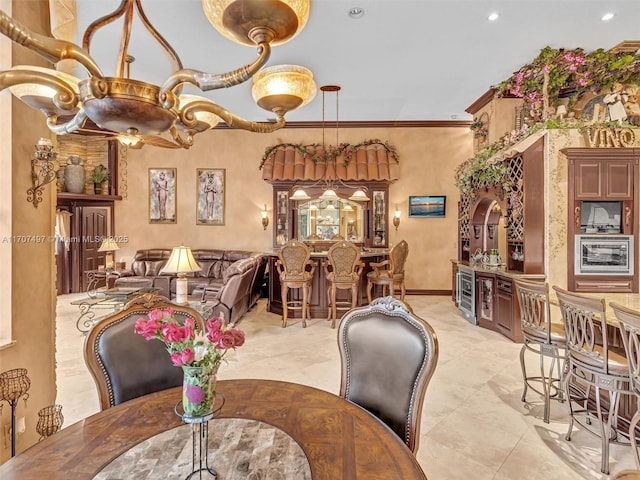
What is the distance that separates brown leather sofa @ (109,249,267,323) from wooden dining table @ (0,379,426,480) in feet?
10.4

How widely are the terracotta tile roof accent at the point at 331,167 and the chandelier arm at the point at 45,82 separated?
562 cm

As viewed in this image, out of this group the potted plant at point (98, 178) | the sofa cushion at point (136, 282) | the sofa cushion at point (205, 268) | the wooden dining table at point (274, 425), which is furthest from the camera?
the potted plant at point (98, 178)

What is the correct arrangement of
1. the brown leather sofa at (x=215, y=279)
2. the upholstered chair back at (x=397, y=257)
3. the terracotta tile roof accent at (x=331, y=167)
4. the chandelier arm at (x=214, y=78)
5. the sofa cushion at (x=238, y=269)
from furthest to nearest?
the terracotta tile roof accent at (x=331, y=167) < the upholstered chair back at (x=397, y=257) < the sofa cushion at (x=238, y=269) < the brown leather sofa at (x=215, y=279) < the chandelier arm at (x=214, y=78)

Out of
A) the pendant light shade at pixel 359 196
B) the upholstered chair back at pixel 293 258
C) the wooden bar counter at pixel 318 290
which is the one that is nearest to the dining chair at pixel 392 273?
the wooden bar counter at pixel 318 290

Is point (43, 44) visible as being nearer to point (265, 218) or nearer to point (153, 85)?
point (153, 85)

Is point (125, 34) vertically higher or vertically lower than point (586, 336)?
higher

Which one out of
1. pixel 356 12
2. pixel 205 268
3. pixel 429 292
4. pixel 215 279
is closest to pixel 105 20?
pixel 356 12

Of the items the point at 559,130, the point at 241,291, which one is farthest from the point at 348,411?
the point at 559,130

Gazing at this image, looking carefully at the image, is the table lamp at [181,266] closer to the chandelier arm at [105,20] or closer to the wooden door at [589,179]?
the chandelier arm at [105,20]

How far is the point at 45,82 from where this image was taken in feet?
4.27

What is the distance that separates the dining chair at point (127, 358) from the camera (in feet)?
4.95

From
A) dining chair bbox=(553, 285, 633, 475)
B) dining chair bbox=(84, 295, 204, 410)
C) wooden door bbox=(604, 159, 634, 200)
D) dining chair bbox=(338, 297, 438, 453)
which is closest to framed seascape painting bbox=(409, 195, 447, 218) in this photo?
wooden door bbox=(604, 159, 634, 200)

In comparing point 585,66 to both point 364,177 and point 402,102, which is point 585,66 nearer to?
point 402,102

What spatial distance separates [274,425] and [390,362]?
0.61 meters
